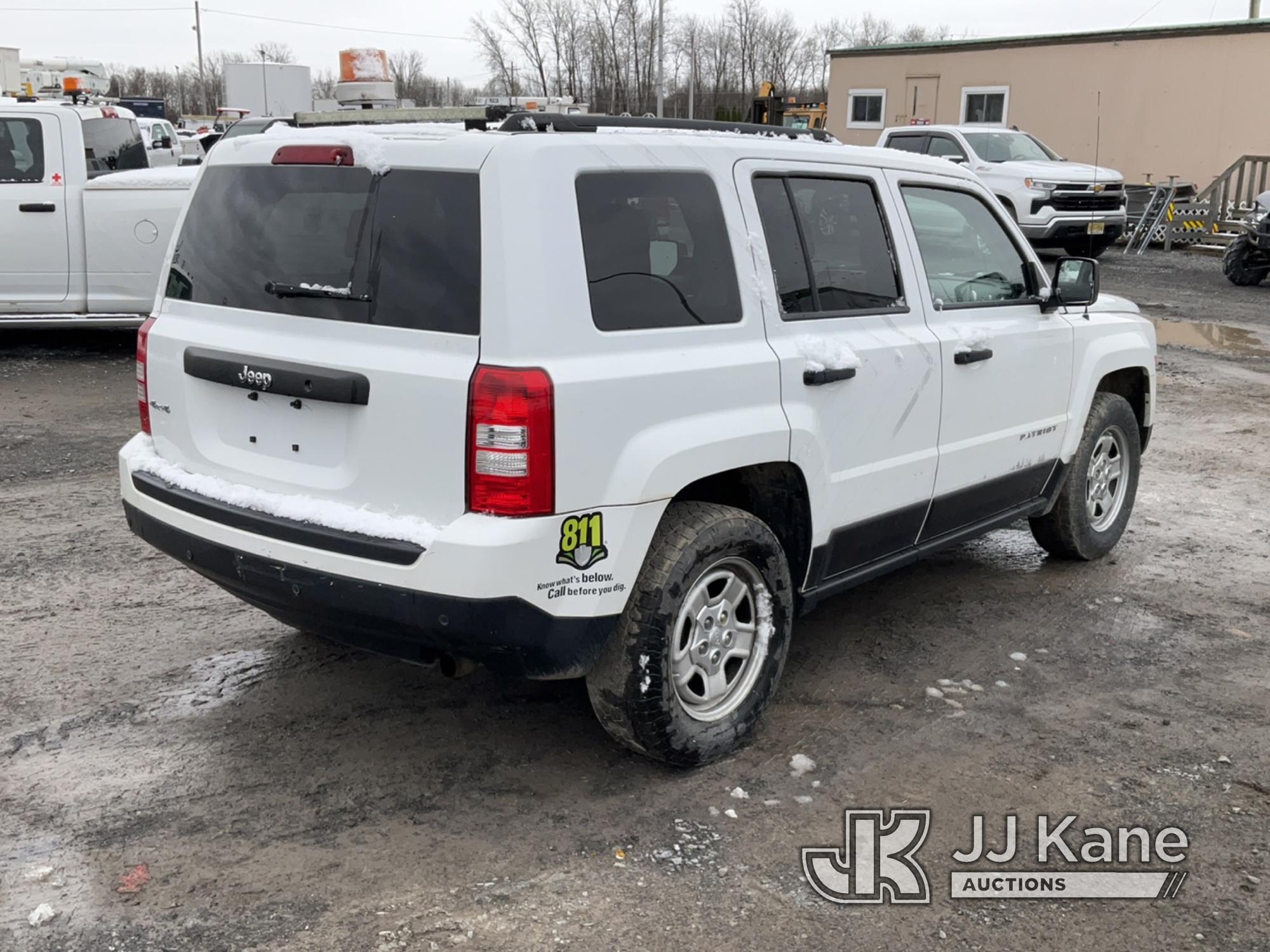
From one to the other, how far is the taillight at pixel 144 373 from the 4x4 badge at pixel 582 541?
5.30 ft

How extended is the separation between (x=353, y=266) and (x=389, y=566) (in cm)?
83

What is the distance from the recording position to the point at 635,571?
11.0 feet

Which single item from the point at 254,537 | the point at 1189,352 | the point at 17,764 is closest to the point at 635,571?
the point at 254,537

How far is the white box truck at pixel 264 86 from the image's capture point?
108ft

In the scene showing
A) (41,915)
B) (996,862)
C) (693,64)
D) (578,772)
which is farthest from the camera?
(693,64)

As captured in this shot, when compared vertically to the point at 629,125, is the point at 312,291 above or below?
below

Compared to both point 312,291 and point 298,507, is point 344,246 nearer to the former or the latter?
point 312,291

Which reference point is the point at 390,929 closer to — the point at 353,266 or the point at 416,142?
the point at 353,266

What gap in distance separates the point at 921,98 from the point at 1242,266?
42.2 feet

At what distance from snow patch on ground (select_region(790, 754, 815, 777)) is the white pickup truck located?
7849mm

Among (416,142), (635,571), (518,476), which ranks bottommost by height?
(635,571)

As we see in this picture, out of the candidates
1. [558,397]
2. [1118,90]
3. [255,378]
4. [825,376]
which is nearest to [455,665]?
[558,397]

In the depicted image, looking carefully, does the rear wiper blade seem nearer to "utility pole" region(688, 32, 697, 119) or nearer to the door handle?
the door handle

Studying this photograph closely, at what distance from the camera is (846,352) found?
12.8ft
